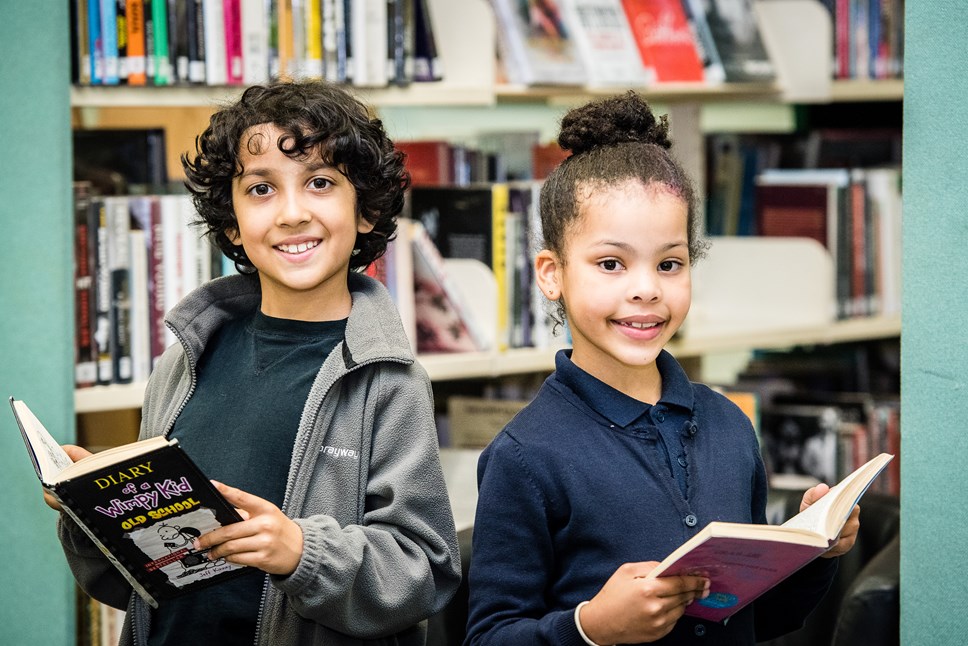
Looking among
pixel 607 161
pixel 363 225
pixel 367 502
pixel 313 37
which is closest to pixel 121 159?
pixel 313 37

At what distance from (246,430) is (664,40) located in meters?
1.62

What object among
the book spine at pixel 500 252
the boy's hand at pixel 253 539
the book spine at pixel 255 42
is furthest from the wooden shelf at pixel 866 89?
the boy's hand at pixel 253 539

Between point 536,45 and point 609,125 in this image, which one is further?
point 536,45

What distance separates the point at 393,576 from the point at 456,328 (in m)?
1.03

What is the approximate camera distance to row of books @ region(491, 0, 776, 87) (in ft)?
8.11

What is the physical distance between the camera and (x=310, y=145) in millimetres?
1449

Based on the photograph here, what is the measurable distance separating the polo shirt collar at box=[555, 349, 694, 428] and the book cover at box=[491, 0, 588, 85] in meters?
1.21

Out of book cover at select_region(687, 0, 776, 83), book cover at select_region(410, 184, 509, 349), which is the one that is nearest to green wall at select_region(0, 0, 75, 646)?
book cover at select_region(410, 184, 509, 349)

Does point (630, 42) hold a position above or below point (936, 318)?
above

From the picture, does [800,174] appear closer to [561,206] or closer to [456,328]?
[456,328]

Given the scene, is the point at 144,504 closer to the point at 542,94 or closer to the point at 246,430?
the point at 246,430

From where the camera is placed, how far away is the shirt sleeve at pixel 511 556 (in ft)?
4.09

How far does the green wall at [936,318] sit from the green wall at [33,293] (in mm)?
1207

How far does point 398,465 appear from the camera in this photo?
1385 millimetres
